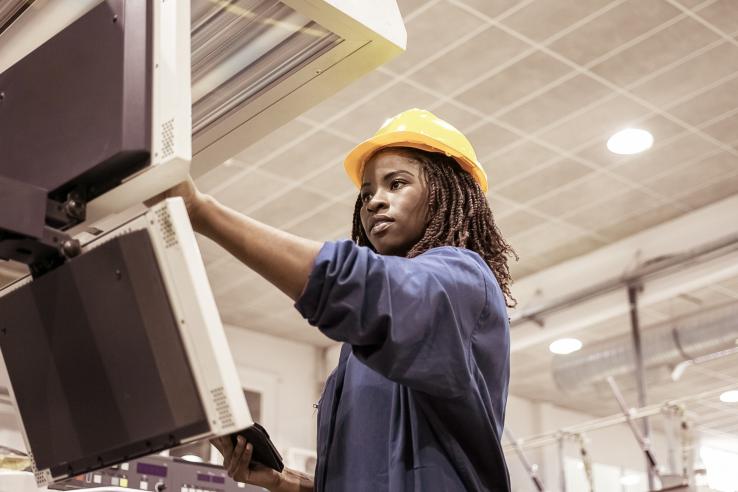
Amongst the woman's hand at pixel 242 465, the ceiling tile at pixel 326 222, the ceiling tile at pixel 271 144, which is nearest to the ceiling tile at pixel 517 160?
the ceiling tile at pixel 326 222

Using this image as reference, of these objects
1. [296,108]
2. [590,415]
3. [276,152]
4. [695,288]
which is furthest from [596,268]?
[296,108]

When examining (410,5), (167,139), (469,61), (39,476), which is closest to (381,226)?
(167,139)

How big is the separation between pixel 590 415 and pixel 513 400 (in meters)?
1.08

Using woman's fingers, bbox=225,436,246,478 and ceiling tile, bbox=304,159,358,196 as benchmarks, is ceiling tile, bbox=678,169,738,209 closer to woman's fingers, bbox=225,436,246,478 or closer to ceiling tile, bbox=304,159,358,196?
ceiling tile, bbox=304,159,358,196

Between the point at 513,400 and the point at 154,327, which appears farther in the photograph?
the point at 513,400

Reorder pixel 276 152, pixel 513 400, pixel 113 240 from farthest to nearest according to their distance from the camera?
pixel 513 400 → pixel 276 152 → pixel 113 240

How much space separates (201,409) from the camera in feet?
4.22

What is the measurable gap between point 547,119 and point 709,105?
0.87 m

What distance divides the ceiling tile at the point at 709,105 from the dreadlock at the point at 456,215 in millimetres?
3708

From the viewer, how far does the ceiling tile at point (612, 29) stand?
4.64m

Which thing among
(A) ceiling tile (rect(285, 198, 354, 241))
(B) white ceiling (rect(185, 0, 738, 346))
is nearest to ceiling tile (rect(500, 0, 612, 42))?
(B) white ceiling (rect(185, 0, 738, 346))

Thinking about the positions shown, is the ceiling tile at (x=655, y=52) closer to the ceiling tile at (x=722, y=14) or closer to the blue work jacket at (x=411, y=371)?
the ceiling tile at (x=722, y=14)

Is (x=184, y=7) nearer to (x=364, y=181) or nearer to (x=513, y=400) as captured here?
(x=364, y=181)

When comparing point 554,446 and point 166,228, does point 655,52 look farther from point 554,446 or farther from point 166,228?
point 554,446
